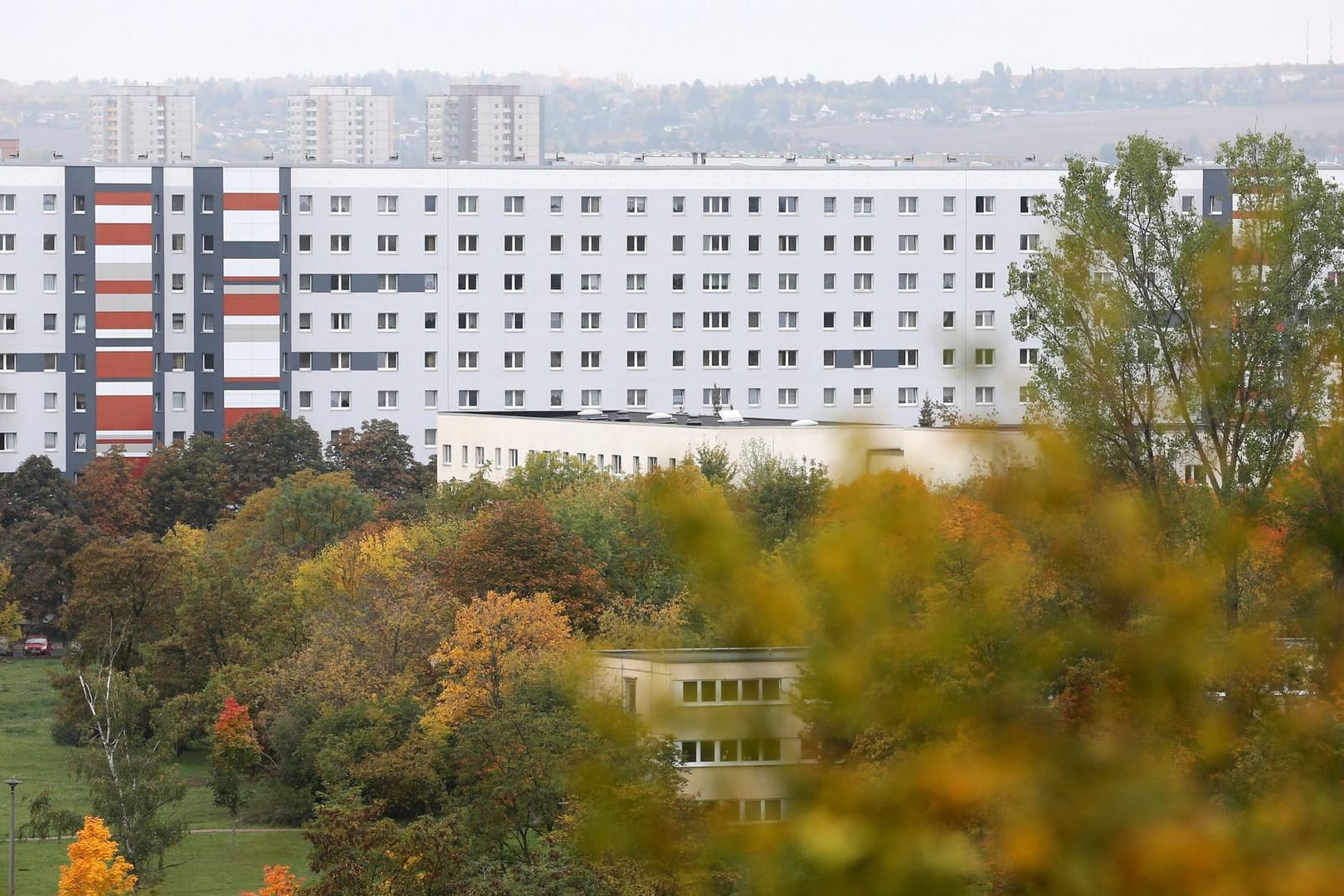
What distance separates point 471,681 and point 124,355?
1932 inches

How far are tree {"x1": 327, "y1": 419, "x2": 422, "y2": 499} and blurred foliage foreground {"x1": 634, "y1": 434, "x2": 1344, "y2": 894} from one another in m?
65.2

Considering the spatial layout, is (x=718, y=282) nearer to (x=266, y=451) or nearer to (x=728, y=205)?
(x=728, y=205)

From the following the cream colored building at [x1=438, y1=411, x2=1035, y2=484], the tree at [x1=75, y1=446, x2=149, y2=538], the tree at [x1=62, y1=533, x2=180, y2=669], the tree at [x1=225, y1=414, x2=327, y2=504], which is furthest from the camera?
the tree at [x1=225, y1=414, x2=327, y2=504]

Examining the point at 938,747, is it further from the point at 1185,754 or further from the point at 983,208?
the point at 983,208

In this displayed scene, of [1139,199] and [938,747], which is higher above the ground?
[1139,199]

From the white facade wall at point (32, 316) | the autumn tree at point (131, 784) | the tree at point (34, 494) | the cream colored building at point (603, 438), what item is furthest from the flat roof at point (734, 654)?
the white facade wall at point (32, 316)

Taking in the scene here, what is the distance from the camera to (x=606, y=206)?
278 ft

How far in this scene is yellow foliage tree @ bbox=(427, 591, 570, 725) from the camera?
33.4 meters

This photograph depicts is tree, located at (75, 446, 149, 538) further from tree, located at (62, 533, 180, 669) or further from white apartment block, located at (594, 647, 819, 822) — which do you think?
white apartment block, located at (594, 647, 819, 822)

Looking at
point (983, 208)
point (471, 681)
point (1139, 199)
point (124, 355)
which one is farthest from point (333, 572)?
point (983, 208)

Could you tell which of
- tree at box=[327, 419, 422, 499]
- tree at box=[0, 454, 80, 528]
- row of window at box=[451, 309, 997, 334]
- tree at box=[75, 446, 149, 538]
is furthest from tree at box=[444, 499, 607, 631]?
row of window at box=[451, 309, 997, 334]

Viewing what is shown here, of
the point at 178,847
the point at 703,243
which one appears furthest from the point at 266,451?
the point at 178,847

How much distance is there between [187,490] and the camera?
2672 inches

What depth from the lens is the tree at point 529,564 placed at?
37.2 m
